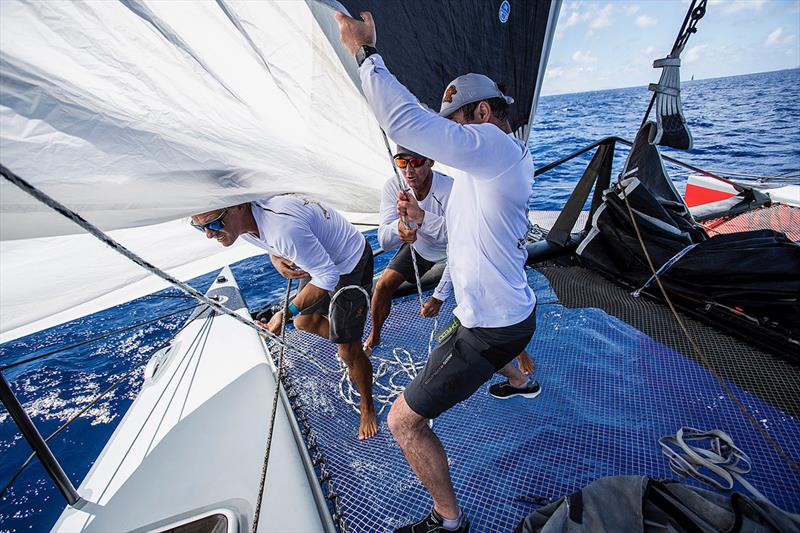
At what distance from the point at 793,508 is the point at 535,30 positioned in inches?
117

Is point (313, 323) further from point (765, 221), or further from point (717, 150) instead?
point (717, 150)

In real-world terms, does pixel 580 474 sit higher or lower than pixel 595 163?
lower

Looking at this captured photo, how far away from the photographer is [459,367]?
162cm

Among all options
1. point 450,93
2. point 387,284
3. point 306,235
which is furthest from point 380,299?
point 450,93

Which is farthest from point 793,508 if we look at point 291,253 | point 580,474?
point 291,253

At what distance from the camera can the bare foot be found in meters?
2.46

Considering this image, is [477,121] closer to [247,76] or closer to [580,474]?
[247,76]

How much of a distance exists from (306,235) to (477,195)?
1039mm

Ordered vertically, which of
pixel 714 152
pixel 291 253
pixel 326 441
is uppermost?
pixel 291 253

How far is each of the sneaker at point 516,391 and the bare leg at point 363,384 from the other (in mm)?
928

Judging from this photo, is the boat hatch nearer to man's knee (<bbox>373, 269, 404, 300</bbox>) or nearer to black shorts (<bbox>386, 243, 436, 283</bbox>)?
man's knee (<bbox>373, 269, 404, 300</bbox>)

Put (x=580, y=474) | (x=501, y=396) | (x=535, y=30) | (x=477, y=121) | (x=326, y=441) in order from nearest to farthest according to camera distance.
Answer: (x=477, y=121) < (x=580, y=474) < (x=535, y=30) < (x=326, y=441) < (x=501, y=396)

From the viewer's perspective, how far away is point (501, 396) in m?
2.65

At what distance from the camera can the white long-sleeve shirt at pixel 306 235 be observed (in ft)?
6.59
